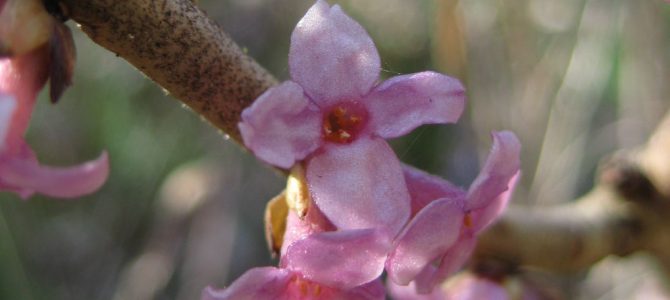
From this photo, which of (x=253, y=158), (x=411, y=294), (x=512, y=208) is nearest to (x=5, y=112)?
(x=411, y=294)

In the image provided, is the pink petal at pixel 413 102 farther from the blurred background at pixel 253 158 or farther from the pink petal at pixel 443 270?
the blurred background at pixel 253 158

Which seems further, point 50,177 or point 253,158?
point 253,158

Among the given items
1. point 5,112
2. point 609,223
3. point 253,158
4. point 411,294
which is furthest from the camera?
point 253,158

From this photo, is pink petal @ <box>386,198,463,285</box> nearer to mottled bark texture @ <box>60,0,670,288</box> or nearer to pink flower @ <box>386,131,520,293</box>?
pink flower @ <box>386,131,520,293</box>

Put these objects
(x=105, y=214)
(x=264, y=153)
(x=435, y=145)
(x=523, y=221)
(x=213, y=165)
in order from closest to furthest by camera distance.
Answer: (x=264, y=153) → (x=523, y=221) → (x=213, y=165) → (x=435, y=145) → (x=105, y=214)

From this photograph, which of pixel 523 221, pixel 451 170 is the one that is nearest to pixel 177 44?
pixel 523 221

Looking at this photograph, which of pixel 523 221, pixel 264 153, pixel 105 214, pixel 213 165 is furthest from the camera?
pixel 105 214

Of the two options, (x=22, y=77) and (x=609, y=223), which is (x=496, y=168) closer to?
(x=22, y=77)

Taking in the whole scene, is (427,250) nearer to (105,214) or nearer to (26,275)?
(26,275)
